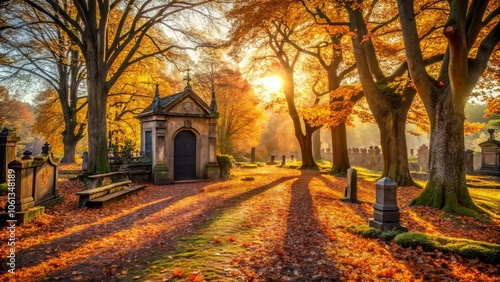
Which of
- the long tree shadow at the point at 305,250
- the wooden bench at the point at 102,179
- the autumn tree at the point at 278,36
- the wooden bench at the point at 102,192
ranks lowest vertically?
the long tree shadow at the point at 305,250

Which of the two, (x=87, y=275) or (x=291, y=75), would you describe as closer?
(x=87, y=275)

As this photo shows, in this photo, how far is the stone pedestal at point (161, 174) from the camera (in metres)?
14.0

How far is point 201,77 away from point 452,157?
901 inches

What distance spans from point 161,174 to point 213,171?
2874mm

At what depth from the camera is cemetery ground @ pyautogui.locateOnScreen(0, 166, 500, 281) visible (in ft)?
13.0

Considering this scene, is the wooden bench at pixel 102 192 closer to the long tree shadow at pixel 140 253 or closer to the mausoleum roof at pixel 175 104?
the long tree shadow at pixel 140 253

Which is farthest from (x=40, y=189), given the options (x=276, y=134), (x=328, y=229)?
(x=276, y=134)

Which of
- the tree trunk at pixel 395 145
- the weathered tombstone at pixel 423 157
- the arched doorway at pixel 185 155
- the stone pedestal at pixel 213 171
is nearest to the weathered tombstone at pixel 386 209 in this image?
the tree trunk at pixel 395 145

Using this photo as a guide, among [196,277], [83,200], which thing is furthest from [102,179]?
[196,277]

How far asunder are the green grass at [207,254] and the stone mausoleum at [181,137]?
862 centimetres

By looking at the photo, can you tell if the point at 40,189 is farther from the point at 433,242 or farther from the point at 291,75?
the point at 291,75

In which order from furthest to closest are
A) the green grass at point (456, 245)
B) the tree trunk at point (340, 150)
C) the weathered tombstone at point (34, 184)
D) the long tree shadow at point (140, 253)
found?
1. the tree trunk at point (340, 150)
2. the weathered tombstone at point (34, 184)
3. the green grass at point (456, 245)
4. the long tree shadow at point (140, 253)

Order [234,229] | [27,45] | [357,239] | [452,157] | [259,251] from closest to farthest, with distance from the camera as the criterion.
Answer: [259,251]
[357,239]
[234,229]
[452,157]
[27,45]

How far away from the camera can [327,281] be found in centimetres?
375
